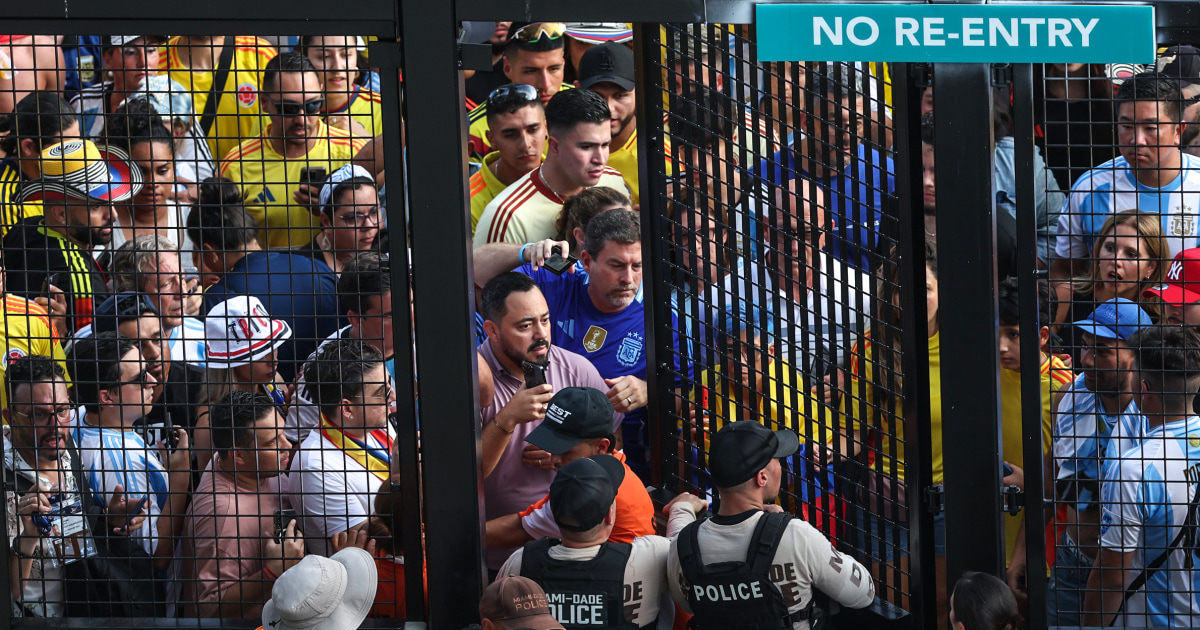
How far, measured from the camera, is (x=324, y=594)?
2.67m

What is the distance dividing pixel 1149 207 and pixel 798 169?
2321 millimetres

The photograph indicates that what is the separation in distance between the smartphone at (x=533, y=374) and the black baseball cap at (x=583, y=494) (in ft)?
2.94

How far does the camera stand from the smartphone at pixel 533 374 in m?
3.93

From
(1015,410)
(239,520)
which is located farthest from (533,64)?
(239,520)

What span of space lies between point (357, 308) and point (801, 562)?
5.32ft

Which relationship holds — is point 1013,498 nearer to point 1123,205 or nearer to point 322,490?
point 322,490

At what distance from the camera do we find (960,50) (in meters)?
2.57

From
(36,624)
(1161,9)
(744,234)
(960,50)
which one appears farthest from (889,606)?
(36,624)

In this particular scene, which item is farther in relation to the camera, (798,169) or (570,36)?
(570,36)

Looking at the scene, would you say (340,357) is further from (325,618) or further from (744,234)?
(744,234)

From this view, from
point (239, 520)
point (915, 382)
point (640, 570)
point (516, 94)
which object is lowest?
point (640, 570)

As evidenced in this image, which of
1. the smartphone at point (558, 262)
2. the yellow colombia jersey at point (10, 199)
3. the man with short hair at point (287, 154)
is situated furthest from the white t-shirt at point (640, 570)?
the man with short hair at point (287, 154)

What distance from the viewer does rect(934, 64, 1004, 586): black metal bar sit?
104 inches

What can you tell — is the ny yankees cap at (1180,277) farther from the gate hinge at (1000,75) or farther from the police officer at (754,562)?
the police officer at (754,562)
